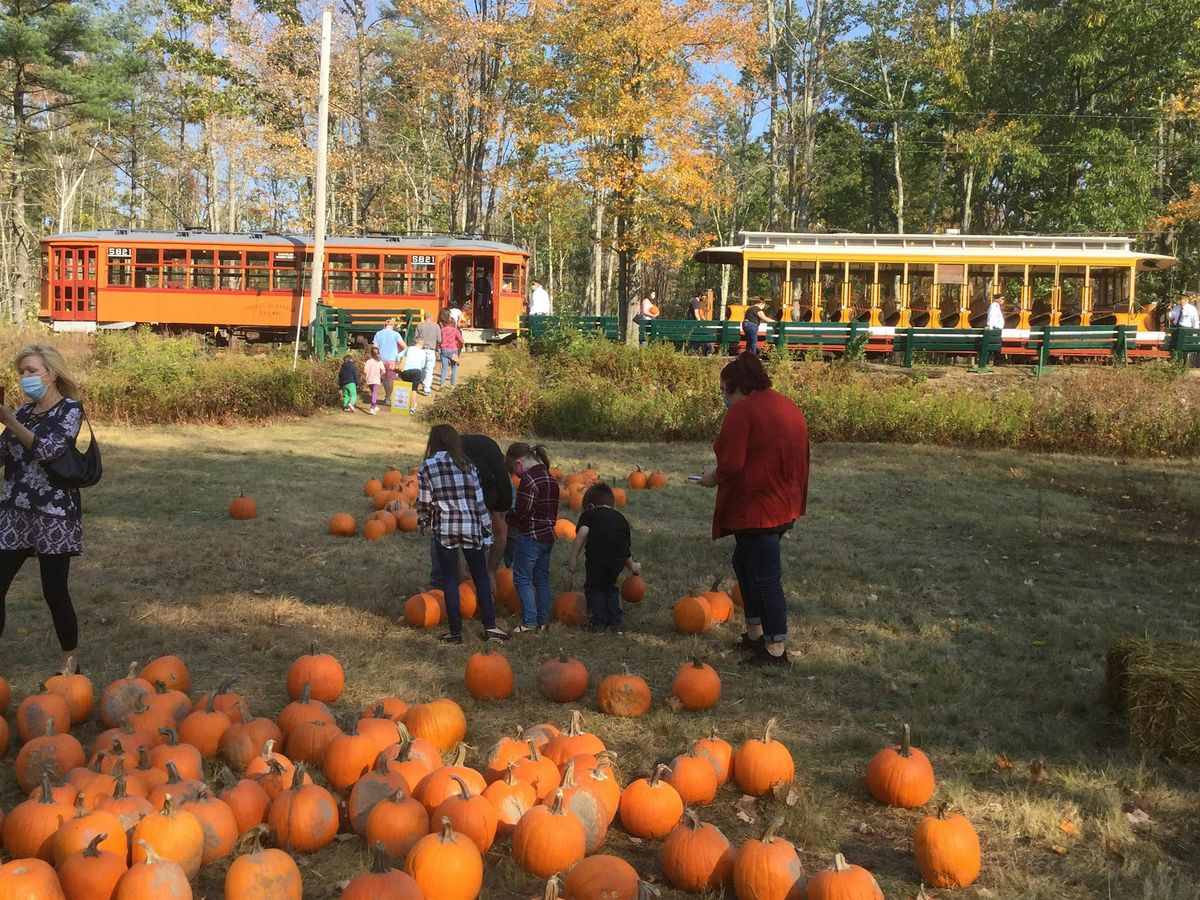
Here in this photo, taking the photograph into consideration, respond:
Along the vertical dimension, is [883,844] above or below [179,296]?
below

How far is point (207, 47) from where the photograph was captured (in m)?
33.6

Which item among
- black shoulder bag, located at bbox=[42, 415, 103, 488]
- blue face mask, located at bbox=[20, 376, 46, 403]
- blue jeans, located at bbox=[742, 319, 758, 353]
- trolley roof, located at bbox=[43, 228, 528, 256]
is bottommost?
black shoulder bag, located at bbox=[42, 415, 103, 488]

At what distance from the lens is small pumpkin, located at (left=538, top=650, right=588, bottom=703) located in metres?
4.71

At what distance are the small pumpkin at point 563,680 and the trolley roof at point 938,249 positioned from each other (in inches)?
727

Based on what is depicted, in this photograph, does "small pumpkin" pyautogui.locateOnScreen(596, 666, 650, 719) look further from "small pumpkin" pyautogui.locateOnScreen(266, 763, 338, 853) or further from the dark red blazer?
"small pumpkin" pyautogui.locateOnScreen(266, 763, 338, 853)

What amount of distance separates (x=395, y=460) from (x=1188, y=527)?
9.02 meters

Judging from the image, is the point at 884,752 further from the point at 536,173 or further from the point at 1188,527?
the point at 536,173

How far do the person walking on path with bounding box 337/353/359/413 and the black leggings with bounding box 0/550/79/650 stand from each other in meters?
11.8

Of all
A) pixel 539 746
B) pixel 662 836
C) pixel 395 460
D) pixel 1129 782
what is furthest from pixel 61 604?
pixel 395 460

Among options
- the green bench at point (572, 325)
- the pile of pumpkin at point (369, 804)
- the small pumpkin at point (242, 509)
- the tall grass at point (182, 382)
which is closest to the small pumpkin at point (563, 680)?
the pile of pumpkin at point (369, 804)

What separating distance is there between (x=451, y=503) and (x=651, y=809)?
7.86ft

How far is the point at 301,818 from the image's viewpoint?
3246 millimetres

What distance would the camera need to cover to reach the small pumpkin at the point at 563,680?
15.5 ft

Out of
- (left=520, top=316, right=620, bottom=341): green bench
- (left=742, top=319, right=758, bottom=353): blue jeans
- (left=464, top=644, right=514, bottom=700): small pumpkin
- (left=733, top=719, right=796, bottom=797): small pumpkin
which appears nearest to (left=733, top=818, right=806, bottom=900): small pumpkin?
(left=733, top=719, right=796, bottom=797): small pumpkin
